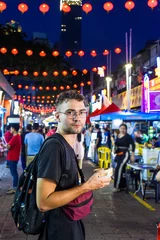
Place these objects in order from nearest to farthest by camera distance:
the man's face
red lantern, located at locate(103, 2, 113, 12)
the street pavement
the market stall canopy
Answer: the man's face → the street pavement → red lantern, located at locate(103, 2, 113, 12) → the market stall canopy

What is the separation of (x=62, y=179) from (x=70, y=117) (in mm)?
461

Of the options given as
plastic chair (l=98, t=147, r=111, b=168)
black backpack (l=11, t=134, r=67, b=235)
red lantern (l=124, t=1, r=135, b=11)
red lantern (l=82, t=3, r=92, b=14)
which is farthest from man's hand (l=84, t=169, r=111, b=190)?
plastic chair (l=98, t=147, r=111, b=168)

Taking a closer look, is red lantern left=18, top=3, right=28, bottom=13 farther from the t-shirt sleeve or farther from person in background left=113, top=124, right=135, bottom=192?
the t-shirt sleeve

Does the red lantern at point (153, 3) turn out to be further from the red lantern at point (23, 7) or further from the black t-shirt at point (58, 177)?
the black t-shirt at point (58, 177)

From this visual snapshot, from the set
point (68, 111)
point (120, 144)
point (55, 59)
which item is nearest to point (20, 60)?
point (55, 59)

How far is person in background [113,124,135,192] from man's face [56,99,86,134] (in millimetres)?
7739

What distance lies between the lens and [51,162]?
2365mm

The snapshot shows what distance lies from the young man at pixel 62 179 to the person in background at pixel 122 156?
25.2 feet

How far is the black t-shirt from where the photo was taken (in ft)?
7.77

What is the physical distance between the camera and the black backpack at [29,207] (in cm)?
243

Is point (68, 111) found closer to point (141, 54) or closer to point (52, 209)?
point (52, 209)

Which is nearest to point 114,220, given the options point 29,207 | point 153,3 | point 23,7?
point 29,207

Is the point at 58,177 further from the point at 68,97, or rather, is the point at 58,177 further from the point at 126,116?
the point at 126,116

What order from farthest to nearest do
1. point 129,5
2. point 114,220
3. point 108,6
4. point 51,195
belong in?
point 108,6
point 129,5
point 114,220
point 51,195
